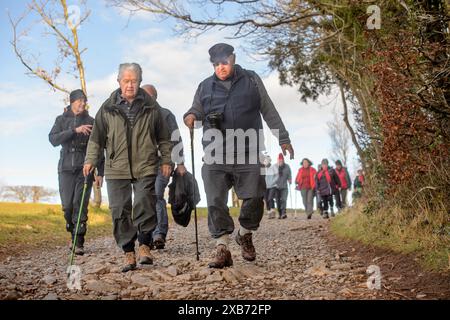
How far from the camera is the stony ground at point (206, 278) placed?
198 inches

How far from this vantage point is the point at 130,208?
645 cm

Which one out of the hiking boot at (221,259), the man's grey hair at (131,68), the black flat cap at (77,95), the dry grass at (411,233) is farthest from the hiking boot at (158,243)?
the dry grass at (411,233)

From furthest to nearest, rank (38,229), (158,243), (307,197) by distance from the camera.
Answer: (307,197) → (38,229) → (158,243)

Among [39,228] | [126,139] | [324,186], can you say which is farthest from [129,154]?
[324,186]

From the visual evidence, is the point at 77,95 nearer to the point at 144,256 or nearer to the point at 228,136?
the point at 144,256

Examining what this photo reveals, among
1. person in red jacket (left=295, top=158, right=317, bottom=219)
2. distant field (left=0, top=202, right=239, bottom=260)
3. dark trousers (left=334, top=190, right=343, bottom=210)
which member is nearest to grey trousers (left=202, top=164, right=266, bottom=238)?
distant field (left=0, top=202, right=239, bottom=260)

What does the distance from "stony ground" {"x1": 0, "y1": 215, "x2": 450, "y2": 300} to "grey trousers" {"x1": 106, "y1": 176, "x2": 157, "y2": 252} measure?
412mm

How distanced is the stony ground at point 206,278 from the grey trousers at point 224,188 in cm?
52

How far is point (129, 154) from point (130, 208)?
64cm

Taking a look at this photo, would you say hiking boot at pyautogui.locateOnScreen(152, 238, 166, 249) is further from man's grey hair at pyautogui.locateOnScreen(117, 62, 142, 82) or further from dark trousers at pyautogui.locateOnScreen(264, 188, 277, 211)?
dark trousers at pyautogui.locateOnScreen(264, 188, 277, 211)

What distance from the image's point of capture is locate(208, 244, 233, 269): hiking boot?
20.4 ft

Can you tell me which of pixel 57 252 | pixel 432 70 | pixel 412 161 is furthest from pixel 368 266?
pixel 57 252
